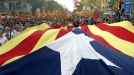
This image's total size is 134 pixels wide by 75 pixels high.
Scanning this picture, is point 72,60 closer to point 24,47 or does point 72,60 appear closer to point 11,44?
point 24,47

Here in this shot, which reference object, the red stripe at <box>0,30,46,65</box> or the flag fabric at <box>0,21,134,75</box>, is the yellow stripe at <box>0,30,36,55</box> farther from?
the flag fabric at <box>0,21,134,75</box>

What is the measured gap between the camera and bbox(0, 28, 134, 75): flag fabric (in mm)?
2719

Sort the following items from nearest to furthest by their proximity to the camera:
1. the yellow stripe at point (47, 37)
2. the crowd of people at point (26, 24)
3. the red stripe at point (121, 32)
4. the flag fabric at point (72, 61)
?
the flag fabric at point (72, 61), the yellow stripe at point (47, 37), the red stripe at point (121, 32), the crowd of people at point (26, 24)

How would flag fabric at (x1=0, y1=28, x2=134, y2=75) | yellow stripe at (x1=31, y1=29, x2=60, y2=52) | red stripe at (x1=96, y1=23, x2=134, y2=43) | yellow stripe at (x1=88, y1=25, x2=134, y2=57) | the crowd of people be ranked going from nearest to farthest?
flag fabric at (x1=0, y1=28, x2=134, y2=75) < yellow stripe at (x1=88, y1=25, x2=134, y2=57) < yellow stripe at (x1=31, y1=29, x2=60, y2=52) < red stripe at (x1=96, y1=23, x2=134, y2=43) < the crowd of people

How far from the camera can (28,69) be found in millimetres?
2893

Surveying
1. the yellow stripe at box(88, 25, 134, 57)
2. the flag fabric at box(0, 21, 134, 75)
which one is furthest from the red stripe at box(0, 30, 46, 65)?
the yellow stripe at box(88, 25, 134, 57)

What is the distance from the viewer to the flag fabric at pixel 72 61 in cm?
272

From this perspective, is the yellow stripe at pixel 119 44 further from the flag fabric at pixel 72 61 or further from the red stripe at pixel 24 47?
the red stripe at pixel 24 47

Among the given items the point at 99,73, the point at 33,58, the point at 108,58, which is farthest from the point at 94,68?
the point at 33,58

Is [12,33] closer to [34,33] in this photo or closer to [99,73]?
[34,33]

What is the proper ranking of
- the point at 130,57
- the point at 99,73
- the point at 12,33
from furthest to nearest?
the point at 12,33 < the point at 130,57 < the point at 99,73

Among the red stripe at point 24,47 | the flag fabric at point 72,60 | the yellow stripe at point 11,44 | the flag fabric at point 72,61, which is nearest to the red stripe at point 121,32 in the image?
the flag fabric at point 72,60

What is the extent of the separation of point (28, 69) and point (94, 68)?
0.97m

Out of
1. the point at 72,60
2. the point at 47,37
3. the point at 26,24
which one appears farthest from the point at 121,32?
the point at 26,24
